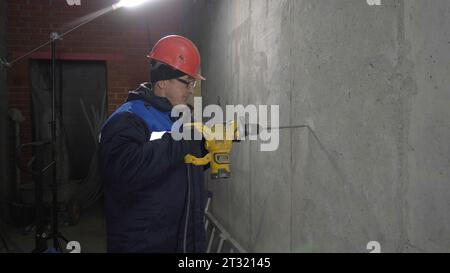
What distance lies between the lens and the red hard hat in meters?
2.06

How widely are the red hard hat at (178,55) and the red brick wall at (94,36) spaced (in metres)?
3.66

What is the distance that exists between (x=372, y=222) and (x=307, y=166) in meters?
0.55

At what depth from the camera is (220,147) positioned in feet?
6.09

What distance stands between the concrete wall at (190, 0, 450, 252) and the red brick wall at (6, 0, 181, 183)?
3524 mm

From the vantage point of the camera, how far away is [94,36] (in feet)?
18.9

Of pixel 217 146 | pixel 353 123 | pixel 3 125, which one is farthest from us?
pixel 3 125

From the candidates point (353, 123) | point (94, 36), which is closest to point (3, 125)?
point (94, 36)

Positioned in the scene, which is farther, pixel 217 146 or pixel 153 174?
pixel 217 146

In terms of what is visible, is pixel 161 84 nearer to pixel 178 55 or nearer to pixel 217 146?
pixel 178 55

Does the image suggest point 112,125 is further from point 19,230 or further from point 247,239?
point 19,230

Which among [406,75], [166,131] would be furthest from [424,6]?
[166,131]

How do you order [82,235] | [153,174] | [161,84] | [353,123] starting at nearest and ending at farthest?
[353,123] → [153,174] → [161,84] → [82,235]

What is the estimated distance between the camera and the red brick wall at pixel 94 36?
5.48 metres

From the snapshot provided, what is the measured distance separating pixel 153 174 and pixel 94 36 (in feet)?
15.4
